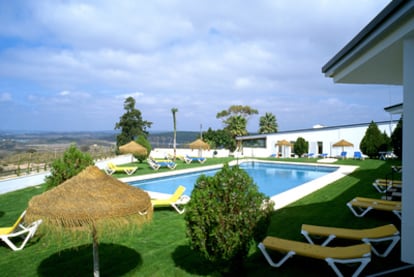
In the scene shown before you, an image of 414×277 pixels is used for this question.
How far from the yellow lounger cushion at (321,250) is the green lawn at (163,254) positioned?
1.13 ft

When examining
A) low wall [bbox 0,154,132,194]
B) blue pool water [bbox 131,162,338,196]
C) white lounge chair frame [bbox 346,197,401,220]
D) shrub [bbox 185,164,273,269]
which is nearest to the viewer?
shrub [bbox 185,164,273,269]

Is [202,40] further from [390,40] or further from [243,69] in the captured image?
[390,40]

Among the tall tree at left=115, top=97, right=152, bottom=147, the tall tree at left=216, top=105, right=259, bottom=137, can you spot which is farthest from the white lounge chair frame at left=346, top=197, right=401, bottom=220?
the tall tree at left=115, top=97, right=152, bottom=147

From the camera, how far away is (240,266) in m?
4.28

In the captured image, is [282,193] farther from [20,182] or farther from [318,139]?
[318,139]

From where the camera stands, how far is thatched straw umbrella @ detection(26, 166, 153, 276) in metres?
3.42

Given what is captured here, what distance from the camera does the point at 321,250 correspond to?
4238 millimetres

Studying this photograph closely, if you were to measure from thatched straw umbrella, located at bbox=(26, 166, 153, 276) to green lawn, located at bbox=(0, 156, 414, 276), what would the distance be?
53.0 inches

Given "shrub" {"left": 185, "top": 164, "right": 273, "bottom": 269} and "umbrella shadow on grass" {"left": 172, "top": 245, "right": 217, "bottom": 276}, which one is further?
"umbrella shadow on grass" {"left": 172, "top": 245, "right": 217, "bottom": 276}

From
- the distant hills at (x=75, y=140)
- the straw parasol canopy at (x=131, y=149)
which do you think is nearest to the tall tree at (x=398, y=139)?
the straw parasol canopy at (x=131, y=149)

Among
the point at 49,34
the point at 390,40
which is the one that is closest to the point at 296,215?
the point at 390,40

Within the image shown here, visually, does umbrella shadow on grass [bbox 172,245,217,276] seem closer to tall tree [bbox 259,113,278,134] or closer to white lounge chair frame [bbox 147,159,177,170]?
white lounge chair frame [bbox 147,159,177,170]

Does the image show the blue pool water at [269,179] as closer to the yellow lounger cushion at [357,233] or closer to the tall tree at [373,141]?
the tall tree at [373,141]

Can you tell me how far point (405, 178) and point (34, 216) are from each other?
4.88 meters
